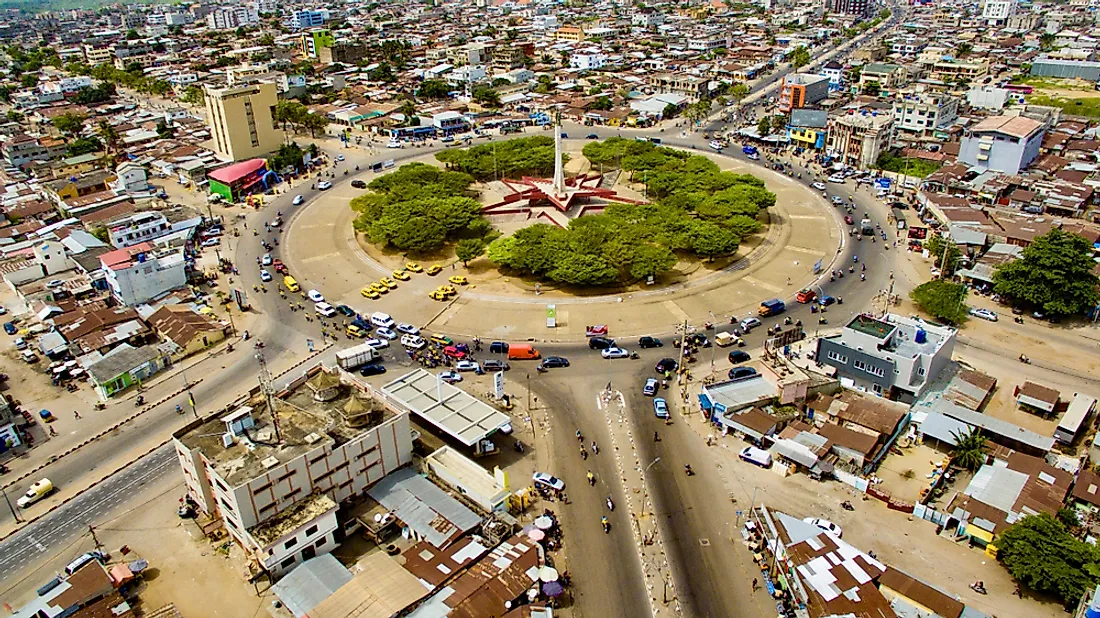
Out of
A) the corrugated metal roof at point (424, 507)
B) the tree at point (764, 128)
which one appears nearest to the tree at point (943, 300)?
the corrugated metal roof at point (424, 507)

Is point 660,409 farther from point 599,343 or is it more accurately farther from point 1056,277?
point 1056,277

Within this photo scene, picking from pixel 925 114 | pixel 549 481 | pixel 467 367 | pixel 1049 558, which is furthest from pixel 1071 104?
pixel 549 481

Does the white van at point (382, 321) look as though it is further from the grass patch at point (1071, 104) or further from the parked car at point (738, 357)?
the grass patch at point (1071, 104)

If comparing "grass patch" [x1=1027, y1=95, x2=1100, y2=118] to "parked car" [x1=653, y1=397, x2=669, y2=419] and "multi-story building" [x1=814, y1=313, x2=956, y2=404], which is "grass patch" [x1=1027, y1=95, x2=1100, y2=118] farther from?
"parked car" [x1=653, y1=397, x2=669, y2=419]

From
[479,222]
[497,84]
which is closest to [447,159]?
[479,222]

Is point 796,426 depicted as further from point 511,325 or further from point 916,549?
point 511,325
